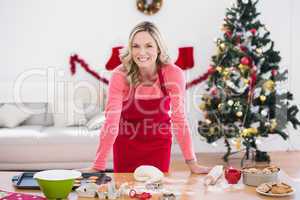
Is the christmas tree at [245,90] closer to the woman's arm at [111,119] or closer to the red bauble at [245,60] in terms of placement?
the red bauble at [245,60]

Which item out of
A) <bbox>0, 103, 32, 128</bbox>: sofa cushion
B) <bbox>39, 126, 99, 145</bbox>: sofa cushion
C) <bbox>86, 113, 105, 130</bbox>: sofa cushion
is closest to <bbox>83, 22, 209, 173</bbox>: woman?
<bbox>39, 126, 99, 145</bbox>: sofa cushion

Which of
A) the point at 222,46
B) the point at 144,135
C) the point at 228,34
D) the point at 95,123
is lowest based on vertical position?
the point at 95,123

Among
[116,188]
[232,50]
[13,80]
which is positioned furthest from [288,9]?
[116,188]

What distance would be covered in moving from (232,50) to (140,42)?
9.04 ft

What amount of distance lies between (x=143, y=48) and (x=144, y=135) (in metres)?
0.45

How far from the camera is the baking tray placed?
1.85 m

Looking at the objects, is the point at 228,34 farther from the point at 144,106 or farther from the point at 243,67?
the point at 144,106

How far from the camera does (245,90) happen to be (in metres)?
4.88

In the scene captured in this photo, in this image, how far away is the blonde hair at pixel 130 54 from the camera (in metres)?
2.27

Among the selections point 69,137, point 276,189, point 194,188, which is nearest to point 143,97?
point 194,188

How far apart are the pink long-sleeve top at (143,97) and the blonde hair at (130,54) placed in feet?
0.10

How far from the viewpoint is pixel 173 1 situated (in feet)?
18.1

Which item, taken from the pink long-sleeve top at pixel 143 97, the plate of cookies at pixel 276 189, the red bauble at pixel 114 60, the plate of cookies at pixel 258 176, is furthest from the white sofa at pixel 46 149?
the plate of cookies at pixel 276 189

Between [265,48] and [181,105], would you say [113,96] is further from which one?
[265,48]
